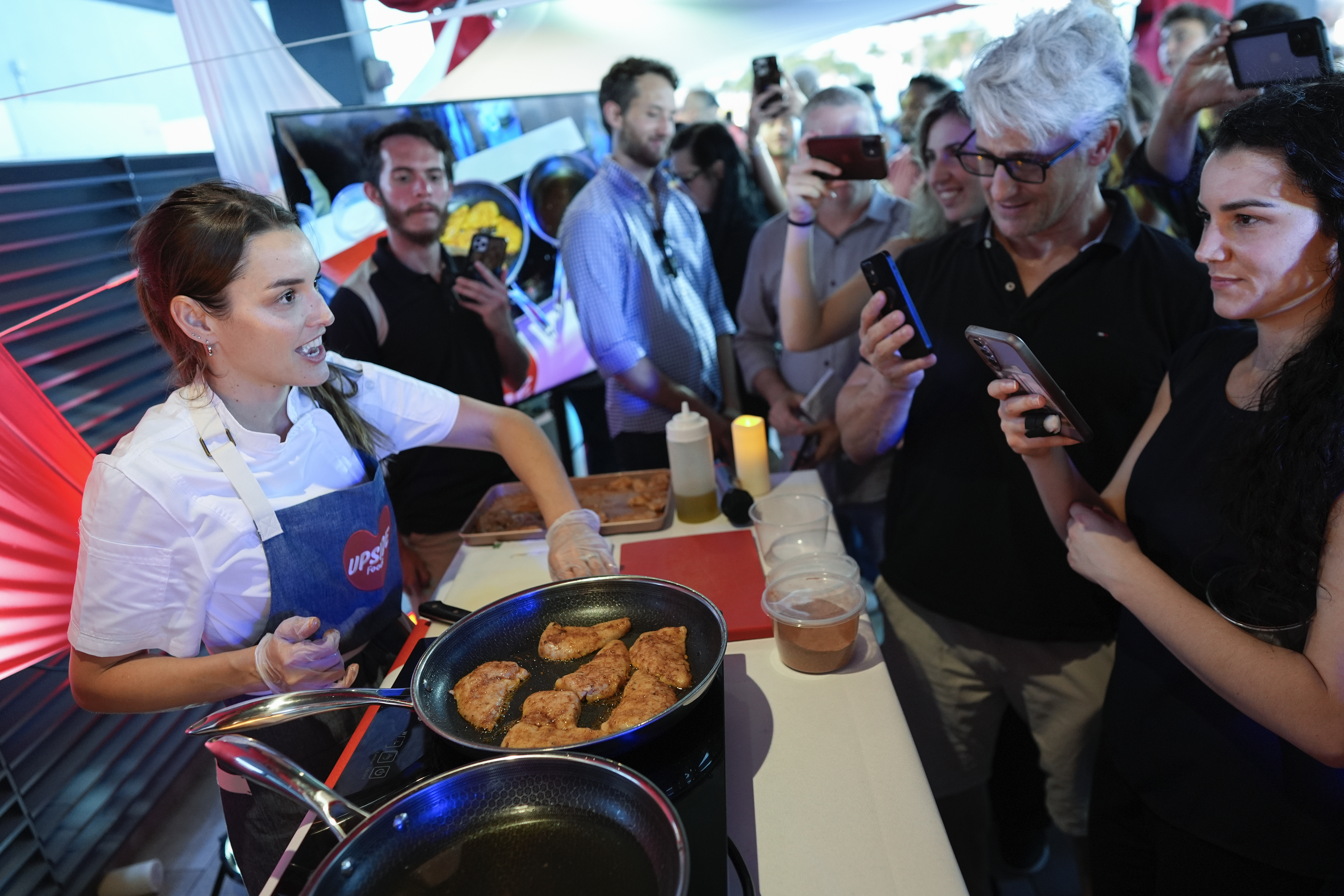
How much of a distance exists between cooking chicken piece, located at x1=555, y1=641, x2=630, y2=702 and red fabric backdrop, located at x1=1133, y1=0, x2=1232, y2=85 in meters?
5.46

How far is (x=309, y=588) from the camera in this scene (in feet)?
5.05

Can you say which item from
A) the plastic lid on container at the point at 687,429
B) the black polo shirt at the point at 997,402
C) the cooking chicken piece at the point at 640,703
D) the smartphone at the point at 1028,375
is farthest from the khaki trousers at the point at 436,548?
the smartphone at the point at 1028,375

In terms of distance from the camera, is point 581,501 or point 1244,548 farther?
point 581,501

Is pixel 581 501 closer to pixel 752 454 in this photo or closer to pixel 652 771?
pixel 752 454

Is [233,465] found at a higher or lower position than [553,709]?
higher

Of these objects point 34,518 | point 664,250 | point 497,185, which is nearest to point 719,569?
point 34,518

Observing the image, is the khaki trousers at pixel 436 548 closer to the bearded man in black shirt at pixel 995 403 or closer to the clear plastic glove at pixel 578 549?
the clear plastic glove at pixel 578 549

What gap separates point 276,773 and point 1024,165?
1696mm

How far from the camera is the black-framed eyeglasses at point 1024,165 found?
5.42 ft

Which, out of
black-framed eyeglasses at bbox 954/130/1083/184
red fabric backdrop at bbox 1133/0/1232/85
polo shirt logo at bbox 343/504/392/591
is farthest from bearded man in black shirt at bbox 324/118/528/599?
red fabric backdrop at bbox 1133/0/1232/85

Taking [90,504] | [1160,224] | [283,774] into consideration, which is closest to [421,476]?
[90,504]

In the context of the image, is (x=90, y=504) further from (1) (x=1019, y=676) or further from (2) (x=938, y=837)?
(1) (x=1019, y=676)

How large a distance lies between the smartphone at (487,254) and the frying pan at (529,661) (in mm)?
1943

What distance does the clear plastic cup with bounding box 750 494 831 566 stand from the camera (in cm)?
165
